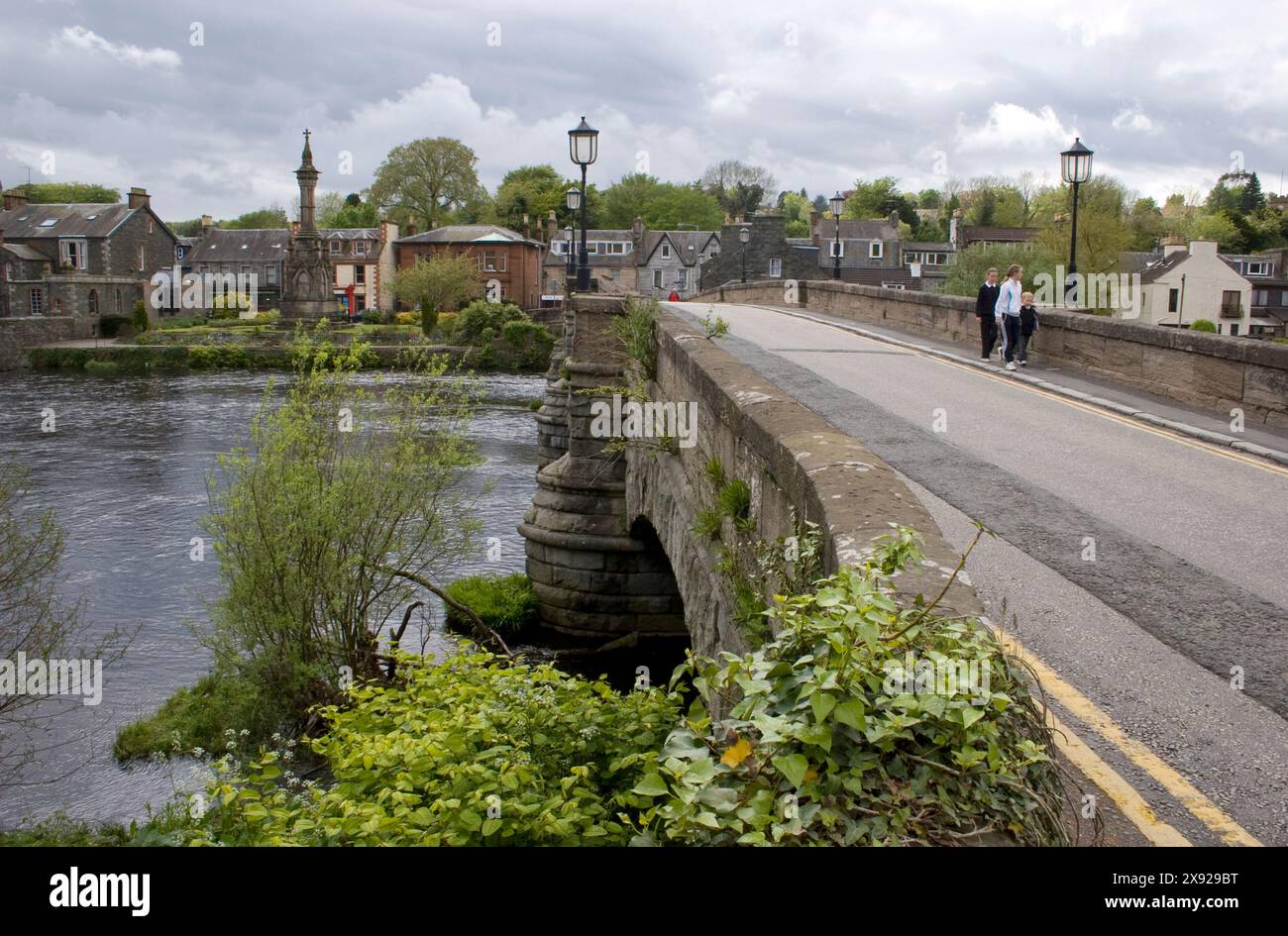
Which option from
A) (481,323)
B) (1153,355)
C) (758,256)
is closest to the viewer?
(1153,355)

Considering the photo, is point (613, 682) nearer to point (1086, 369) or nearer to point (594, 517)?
point (594, 517)

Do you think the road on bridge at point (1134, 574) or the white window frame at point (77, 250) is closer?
the road on bridge at point (1134, 574)

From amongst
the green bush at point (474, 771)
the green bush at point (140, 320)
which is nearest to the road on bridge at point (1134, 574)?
the green bush at point (474, 771)

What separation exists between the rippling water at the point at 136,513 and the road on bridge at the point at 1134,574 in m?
11.1

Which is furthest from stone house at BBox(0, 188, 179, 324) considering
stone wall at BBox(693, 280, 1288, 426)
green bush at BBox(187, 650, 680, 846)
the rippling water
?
green bush at BBox(187, 650, 680, 846)

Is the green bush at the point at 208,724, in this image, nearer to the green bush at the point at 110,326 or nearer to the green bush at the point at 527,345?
the green bush at the point at 527,345

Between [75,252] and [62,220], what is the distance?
377 cm

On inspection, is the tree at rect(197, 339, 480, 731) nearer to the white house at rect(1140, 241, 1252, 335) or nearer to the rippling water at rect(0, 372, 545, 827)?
the rippling water at rect(0, 372, 545, 827)

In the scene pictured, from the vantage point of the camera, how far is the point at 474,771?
6.27 meters

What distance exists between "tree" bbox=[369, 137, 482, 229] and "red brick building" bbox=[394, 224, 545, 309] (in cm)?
1479

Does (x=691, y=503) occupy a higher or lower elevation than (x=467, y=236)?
lower

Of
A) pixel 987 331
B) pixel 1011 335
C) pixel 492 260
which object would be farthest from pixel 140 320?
pixel 1011 335

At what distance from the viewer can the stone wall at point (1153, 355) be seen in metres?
13.0

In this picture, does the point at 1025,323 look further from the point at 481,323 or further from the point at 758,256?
the point at 481,323
